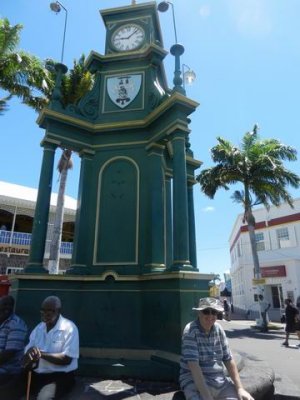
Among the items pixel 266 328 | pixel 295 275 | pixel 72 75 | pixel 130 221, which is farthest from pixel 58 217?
pixel 295 275

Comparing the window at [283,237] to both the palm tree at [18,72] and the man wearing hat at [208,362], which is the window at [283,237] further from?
the man wearing hat at [208,362]

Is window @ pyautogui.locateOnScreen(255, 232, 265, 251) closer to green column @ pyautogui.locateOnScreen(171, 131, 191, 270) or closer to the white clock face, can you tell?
the white clock face

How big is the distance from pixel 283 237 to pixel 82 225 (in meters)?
24.1

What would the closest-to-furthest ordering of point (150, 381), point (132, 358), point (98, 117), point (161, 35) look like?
1. point (150, 381)
2. point (132, 358)
3. point (98, 117)
4. point (161, 35)

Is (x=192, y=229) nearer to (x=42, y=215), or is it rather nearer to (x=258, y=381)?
(x=42, y=215)

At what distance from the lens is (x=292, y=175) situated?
18312mm

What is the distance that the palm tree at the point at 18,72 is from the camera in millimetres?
13320

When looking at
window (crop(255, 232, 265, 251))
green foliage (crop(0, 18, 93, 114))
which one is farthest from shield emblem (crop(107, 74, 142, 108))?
window (crop(255, 232, 265, 251))

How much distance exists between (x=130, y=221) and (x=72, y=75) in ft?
41.2

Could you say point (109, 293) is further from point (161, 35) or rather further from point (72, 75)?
point (72, 75)

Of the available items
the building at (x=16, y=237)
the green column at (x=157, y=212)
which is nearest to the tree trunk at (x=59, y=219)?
the building at (x=16, y=237)

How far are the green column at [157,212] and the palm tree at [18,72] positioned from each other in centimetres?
990

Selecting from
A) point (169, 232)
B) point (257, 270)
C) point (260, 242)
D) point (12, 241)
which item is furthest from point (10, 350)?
point (260, 242)

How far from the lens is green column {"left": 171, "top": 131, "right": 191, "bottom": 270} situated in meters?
5.61
